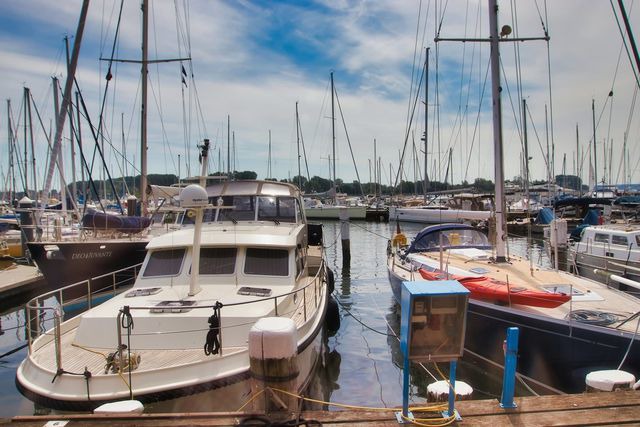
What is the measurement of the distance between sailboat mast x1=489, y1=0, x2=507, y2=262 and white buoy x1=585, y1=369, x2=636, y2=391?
226 inches

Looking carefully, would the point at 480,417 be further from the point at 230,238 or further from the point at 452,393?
the point at 230,238

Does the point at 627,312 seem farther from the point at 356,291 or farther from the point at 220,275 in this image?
the point at 356,291

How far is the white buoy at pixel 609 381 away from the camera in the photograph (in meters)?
4.79

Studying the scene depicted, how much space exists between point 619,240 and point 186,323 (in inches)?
640

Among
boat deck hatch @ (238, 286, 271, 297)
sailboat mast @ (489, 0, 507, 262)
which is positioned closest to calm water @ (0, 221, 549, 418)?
boat deck hatch @ (238, 286, 271, 297)

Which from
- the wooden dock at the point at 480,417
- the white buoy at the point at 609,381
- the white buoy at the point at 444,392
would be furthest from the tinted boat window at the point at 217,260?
the white buoy at the point at 609,381

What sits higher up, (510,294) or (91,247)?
(91,247)

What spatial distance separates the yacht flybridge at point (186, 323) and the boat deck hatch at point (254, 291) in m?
0.02

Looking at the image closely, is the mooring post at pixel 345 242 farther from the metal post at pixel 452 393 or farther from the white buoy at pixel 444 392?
the metal post at pixel 452 393

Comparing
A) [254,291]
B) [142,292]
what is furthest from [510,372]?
[142,292]

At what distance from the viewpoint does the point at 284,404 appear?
415 cm

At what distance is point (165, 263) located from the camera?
8.50m

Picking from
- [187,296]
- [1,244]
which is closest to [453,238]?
[187,296]

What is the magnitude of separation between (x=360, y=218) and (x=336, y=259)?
1130 inches
